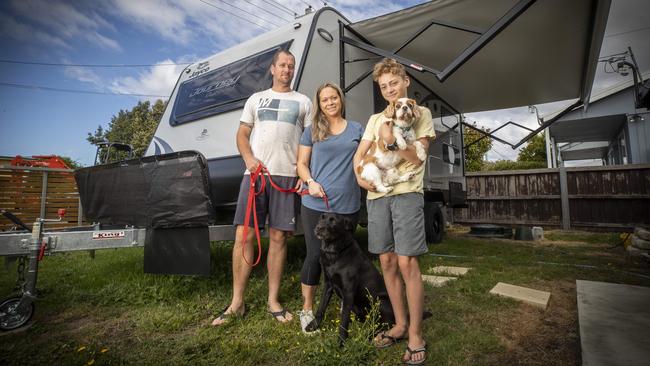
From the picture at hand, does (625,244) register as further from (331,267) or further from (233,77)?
(233,77)

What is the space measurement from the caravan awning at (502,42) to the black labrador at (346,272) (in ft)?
6.99

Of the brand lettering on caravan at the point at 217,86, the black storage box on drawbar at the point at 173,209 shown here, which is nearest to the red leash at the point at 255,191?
the black storage box on drawbar at the point at 173,209

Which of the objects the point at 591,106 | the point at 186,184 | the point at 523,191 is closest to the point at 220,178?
the point at 186,184

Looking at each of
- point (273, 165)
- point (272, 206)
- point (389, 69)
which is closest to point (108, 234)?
point (272, 206)

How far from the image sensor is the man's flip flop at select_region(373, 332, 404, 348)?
2.08m

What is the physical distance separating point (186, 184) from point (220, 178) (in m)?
0.74

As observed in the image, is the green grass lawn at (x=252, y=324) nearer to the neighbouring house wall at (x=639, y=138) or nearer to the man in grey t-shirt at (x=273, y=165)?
the man in grey t-shirt at (x=273, y=165)

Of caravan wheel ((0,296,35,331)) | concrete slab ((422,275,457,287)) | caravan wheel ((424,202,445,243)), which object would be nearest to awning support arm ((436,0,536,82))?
concrete slab ((422,275,457,287))

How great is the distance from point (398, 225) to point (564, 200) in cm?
967

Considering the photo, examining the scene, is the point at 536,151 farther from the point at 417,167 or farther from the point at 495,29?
the point at 417,167

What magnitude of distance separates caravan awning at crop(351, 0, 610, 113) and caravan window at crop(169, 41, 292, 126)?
1.48 m

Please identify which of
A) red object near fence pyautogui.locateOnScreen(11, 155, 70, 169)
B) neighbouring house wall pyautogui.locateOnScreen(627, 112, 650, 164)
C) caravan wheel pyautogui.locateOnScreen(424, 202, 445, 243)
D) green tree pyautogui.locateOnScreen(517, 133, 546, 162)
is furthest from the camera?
green tree pyautogui.locateOnScreen(517, 133, 546, 162)

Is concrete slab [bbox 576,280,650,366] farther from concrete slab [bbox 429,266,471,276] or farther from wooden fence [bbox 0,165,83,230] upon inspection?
wooden fence [bbox 0,165,83,230]

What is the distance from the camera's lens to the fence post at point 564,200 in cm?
909
